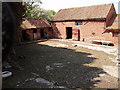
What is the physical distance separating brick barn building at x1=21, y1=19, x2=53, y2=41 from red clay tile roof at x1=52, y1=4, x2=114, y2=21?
9.25 feet

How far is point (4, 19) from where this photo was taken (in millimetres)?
1833

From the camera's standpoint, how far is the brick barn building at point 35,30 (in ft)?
78.9

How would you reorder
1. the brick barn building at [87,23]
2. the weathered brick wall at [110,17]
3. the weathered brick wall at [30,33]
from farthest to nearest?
the weathered brick wall at [30,33], the weathered brick wall at [110,17], the brick barn building at [87,23]

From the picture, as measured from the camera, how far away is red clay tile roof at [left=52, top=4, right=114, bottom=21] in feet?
70.8

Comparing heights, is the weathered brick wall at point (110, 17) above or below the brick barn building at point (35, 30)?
above

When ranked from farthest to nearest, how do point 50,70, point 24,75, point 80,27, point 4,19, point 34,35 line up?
point 34,35, point 80,27, point 50,70, point 24,75, point 4,19

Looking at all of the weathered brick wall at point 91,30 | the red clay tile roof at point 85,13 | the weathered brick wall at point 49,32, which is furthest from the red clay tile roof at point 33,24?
the weathered brick wall at point 91,30

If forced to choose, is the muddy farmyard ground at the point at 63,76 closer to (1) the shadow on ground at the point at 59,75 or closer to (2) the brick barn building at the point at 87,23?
(1) the shadow on ground at the point at 59,75

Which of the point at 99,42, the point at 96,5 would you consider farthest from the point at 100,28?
the point at 96,5

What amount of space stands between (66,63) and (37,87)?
16.7ft

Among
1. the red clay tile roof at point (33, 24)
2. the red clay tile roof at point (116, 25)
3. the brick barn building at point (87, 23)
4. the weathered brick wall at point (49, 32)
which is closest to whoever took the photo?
the red clay tile roof at point (116, 25)

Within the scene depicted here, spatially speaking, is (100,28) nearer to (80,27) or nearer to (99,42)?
(99,42)

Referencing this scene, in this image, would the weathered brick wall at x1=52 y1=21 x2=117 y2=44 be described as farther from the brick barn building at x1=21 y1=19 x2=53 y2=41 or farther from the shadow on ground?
the shadow on ground

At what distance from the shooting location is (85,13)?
23812 millimetres
